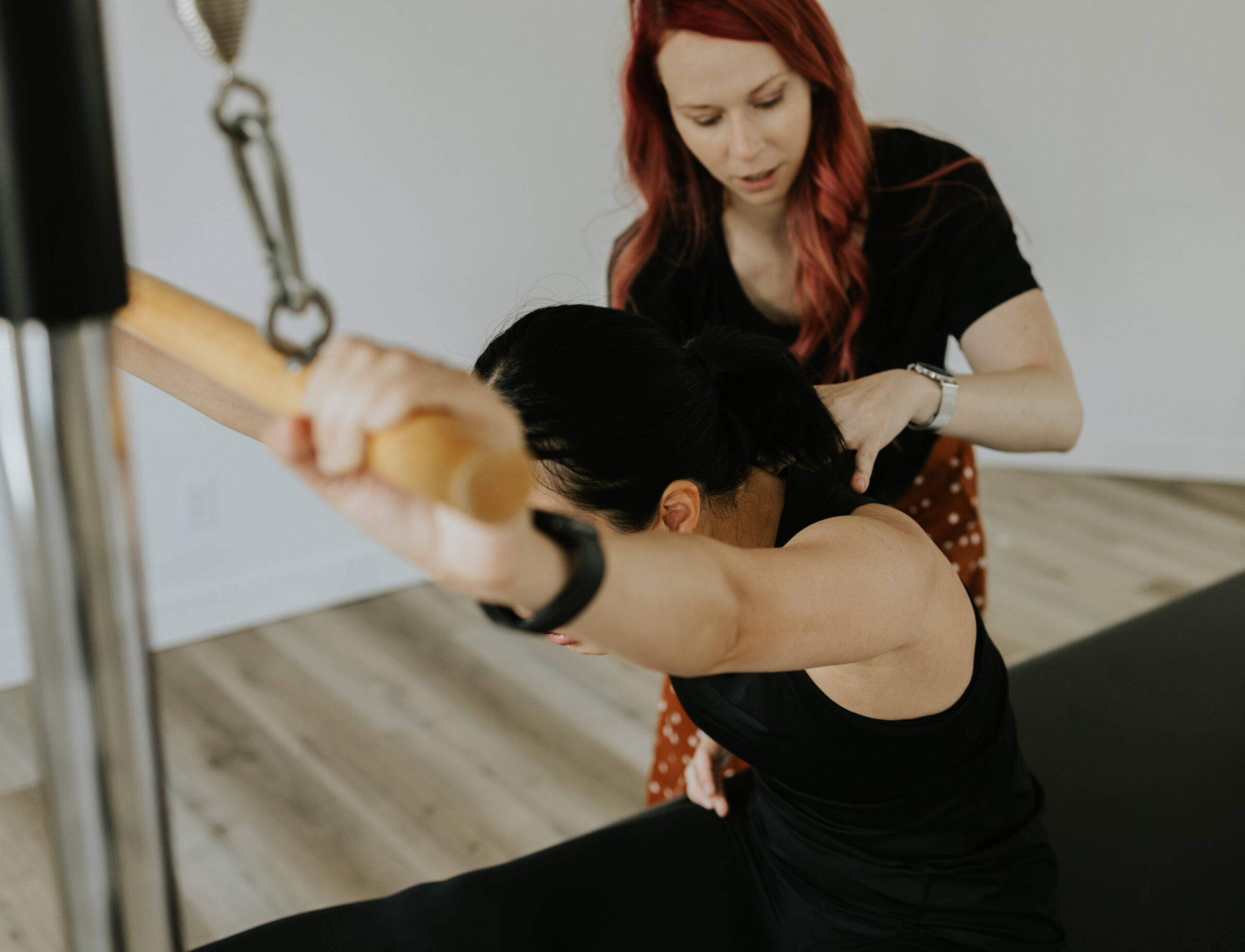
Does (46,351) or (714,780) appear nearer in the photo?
(46,351)

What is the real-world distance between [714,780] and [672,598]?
933mm

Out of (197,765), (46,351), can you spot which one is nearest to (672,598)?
(46,351)

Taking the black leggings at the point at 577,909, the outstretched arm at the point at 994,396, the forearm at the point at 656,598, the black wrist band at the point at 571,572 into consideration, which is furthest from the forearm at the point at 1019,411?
the black wrist band at the point at 571,572

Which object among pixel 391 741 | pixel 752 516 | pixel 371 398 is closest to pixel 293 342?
pixel 371 398

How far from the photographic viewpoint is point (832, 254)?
1778 millimetres

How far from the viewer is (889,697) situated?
1.15m

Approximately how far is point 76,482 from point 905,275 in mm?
1501

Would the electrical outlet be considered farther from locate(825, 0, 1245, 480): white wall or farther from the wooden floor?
locate(825, 0, 1245, 480): white wall

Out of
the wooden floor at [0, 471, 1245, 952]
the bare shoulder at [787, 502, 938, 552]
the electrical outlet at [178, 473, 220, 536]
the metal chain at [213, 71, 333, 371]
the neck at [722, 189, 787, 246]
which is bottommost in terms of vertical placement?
the wooden floor at [0, 471, 1245, 952]

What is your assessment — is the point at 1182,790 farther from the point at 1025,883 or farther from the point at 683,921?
the point at 683,921

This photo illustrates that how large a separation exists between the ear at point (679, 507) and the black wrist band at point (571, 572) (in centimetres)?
53

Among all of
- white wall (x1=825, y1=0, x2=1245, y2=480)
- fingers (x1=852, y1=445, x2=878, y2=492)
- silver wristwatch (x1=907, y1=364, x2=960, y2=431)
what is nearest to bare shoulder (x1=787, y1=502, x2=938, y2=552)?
fingers (x1=852, y1=445, x2=878, y2=492)

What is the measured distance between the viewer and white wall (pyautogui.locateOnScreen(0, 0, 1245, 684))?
9.48ft

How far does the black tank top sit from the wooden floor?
1157mm
